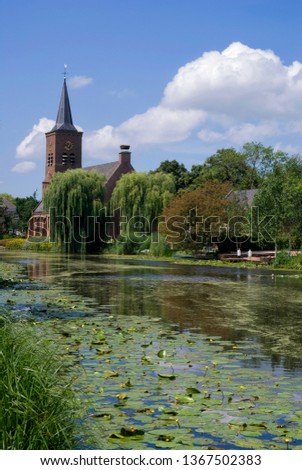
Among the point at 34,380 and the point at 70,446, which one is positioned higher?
the point at 34,380

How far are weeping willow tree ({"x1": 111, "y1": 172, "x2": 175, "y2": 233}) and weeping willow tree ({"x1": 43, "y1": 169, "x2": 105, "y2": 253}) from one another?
207 centimetres

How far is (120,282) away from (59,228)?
95.6ft

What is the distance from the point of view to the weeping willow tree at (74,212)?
172ft

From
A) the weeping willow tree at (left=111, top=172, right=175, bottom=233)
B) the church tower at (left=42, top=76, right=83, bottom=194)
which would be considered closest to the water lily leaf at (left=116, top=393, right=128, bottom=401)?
the weeping willow tree at (left=111, top=172, right=175, bottom=233)

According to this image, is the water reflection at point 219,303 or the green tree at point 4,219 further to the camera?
the green tree at point 4,219

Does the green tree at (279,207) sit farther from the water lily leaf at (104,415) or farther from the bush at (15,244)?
the bush at (15,244)

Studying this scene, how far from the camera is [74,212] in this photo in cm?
5228

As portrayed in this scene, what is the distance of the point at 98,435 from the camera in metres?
5.42

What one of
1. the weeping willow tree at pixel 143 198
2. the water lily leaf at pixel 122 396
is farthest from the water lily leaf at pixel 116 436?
the weeping willow tree at pixel 143 198

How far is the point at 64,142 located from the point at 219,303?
70.1 meters

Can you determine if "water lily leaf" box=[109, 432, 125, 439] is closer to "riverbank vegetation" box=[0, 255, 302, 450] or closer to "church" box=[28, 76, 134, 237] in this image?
"riverbank vegetation" box=[0, 255, 302, 450]

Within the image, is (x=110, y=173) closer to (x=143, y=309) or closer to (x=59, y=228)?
(x=59, y=228)

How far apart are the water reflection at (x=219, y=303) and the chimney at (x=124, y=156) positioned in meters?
47.0
